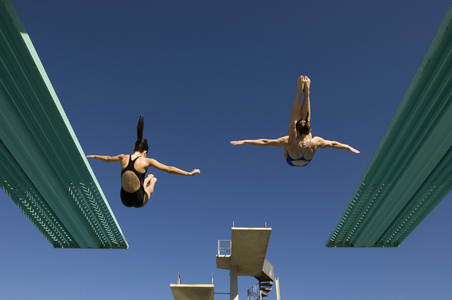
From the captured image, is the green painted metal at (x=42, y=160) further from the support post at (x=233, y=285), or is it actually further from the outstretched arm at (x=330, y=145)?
the support post at (x=233, y=285)

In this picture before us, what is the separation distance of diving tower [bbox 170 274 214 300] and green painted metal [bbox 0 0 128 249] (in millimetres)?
3618

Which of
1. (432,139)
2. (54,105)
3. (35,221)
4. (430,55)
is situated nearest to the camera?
(430,55)

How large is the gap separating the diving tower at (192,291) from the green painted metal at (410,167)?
6.08 m

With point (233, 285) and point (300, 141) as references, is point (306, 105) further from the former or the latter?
point (233, 285)

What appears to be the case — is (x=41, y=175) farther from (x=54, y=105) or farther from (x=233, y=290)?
(x=233, y=290)

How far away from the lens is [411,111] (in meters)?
8.61

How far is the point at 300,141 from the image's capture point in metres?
8.31

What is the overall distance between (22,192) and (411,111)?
→ 11550 millimetres

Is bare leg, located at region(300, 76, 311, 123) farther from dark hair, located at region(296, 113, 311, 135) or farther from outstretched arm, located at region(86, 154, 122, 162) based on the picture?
outstretched arm, located at region(86, 154, 122, 162)

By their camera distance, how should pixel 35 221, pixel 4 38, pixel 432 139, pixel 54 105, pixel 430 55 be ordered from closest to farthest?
pixel 4 38
pixel 430 55
pixel 54 105
pixel 432 139
pixel 35 221

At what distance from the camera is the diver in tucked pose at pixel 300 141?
782cm

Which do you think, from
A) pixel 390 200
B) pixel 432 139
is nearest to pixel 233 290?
pixel 390 200

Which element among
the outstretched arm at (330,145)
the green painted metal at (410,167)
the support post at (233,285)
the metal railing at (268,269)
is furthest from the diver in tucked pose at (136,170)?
the metal railing at (268,269)

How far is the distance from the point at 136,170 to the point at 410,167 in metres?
7.71
